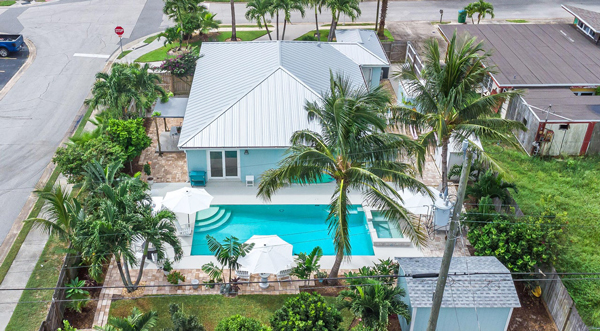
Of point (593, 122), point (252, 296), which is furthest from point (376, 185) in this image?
point (593, 122)

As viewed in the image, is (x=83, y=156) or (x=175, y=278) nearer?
(x=175, y=278)

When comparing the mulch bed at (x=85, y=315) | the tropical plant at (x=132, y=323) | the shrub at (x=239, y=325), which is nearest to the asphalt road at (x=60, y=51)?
the mulch bed at (x=85, y=315)

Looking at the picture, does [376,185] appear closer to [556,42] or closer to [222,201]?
Answer: [222,201]

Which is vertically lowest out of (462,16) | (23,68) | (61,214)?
(61,214)

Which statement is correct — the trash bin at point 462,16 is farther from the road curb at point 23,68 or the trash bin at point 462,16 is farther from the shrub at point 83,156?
the road curb at point 23,68

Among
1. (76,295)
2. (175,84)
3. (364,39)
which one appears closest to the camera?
(76,295)

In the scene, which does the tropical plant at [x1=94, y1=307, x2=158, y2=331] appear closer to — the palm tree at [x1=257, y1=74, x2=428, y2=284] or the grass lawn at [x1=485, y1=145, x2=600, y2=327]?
the palm tree at [x1=257, y1=74, x2=428, y2=284]

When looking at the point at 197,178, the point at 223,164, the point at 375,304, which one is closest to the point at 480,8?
the point at 223,164

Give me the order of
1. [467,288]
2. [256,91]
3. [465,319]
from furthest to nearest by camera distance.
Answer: [256,91] → [467,288] → [465,319]

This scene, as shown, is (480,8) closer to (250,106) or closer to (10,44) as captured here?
(250,106)
